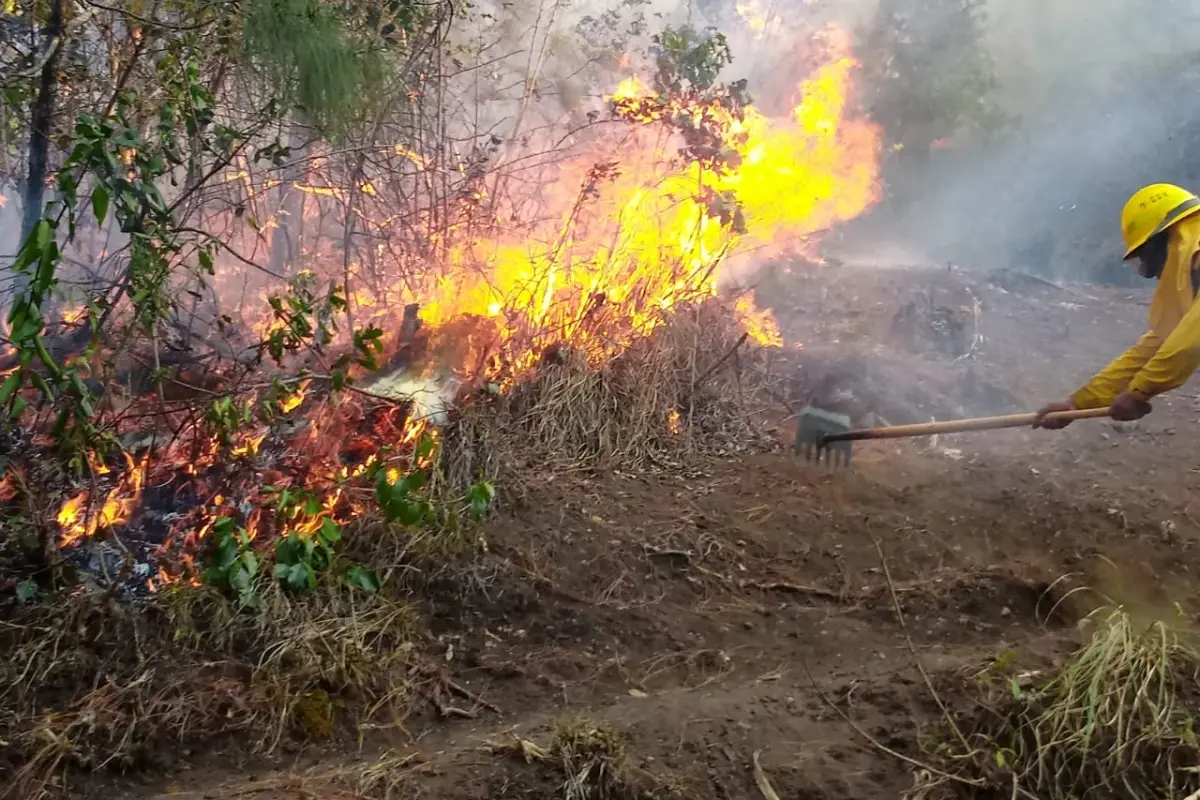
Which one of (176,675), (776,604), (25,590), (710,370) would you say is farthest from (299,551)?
(710,370)

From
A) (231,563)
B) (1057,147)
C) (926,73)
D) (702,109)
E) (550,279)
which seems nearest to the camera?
(231,563)

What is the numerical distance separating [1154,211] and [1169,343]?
0.70 metres

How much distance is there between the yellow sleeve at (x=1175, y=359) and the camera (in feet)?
11.5

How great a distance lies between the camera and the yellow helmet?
3.74 metres

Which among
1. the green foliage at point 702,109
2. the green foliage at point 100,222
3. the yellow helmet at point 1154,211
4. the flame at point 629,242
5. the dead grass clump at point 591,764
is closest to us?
the dead grass clump at point 591,764

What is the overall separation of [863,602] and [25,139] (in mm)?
5895

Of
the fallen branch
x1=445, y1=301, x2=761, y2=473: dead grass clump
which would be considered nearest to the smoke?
the fallen branch

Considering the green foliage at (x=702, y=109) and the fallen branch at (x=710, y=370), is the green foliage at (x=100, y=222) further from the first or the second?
the green foliage at (x=702, y=109)

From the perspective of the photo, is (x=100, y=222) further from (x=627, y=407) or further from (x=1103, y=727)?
(x=1103, y=727)

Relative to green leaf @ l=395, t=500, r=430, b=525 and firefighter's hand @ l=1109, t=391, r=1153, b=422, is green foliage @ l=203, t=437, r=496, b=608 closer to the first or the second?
green leaf @ l=395, t=500, r=430, b=525

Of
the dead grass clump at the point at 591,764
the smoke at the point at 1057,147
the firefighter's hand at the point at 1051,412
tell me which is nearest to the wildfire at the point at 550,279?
the dead grass clump at the point at 591,764

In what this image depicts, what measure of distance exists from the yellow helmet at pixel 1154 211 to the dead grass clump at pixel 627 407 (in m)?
2.66

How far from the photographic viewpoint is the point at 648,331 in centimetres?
604

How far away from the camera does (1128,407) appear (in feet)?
12.2
